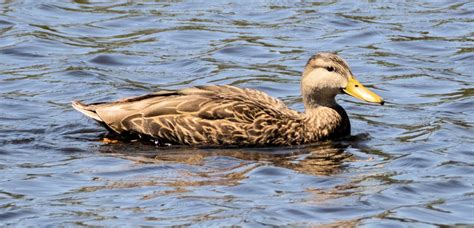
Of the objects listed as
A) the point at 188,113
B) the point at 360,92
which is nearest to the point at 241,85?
the point at 188,113

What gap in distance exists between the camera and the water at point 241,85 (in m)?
11.6

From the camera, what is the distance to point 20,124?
1478 centimetres

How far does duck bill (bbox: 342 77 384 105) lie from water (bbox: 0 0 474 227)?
0.45 metres

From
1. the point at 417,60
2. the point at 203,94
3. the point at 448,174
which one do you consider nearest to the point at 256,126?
the point at 203,94

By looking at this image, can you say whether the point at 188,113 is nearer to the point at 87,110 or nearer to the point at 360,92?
the point at 87,110

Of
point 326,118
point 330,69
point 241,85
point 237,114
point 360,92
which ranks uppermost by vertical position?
point 330,69

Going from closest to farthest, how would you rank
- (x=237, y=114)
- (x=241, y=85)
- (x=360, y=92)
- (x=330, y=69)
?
(x=237, y=114), (x=360, y=92), (x=330, y=69), (x=241, y=85)

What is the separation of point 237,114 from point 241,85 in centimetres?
265

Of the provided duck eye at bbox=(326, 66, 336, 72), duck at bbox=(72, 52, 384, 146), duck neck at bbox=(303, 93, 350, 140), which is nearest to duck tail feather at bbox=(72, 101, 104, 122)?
duck at bbox=(72, 52, 384, 146)

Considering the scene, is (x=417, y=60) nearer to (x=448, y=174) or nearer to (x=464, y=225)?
(x=448, y=174)

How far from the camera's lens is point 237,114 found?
14.1 meters

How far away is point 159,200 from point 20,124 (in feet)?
11.4

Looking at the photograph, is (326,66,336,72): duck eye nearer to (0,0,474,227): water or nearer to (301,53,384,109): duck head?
(301,53,384,109): duck head

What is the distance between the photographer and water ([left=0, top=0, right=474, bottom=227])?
11.6 meters
